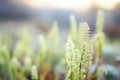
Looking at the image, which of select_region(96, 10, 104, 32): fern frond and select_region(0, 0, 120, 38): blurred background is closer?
select_region(96, 10, 104, 32): fern frond

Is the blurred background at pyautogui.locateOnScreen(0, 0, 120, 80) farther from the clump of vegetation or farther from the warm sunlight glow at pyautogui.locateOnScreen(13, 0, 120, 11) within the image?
the clump of vegetation

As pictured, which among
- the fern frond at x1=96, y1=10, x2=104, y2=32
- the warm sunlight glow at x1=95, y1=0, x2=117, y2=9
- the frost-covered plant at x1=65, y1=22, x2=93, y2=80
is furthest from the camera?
the warm sunlight glow at x1=95, y1=0, x2=117, y2=9

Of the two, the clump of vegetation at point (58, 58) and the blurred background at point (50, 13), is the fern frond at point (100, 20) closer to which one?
the clump of vegetation at point (58, 58)

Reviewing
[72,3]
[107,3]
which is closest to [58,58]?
[107,3]

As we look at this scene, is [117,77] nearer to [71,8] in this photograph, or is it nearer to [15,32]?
[71,8]

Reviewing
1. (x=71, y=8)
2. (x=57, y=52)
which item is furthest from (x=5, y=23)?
(x=57, y=52)

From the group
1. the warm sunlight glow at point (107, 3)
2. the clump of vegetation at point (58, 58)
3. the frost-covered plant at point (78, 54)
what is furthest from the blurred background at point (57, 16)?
the frost-covered plant at point (78, 54)

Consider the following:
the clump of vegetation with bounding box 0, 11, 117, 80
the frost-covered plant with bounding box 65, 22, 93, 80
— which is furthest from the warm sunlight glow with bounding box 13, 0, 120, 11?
the frost-covered plant with bounding box 65, 22, 93, 80

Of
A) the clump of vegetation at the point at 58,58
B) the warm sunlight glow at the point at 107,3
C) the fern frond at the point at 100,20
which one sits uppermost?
the warm sunlight glow at the point at 107,3
